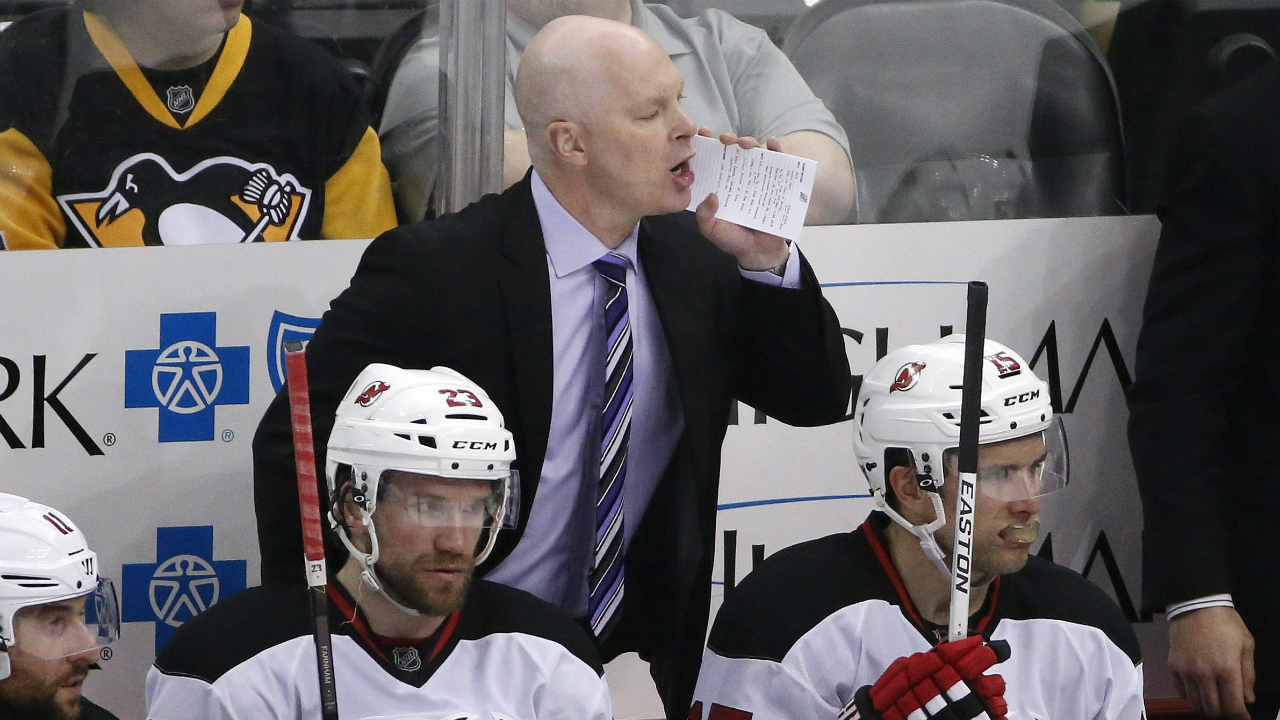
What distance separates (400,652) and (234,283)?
38.9 inches

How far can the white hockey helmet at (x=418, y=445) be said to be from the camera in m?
2.21

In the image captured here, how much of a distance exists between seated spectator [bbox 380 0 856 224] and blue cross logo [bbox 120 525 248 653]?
2.35ft

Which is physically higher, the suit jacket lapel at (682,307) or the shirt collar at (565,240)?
the shirt collar at (565,240)

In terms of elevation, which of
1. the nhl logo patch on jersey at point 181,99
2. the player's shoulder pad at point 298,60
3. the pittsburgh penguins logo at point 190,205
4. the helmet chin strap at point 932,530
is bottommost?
the helmet chin strap at point 932,530

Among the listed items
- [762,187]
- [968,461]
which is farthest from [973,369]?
[762,187]

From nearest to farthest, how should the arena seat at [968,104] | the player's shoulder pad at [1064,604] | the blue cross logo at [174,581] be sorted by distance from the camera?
the player's shoulder pad at [1064,604] < the blue cross logo at [174,581] < the arena seat at [968,104]

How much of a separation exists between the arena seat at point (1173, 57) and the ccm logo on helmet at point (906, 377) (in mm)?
1135

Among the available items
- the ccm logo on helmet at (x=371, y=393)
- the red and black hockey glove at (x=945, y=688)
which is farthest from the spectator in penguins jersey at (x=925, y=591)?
the ccm logo on helmet at (x=371, y=393)

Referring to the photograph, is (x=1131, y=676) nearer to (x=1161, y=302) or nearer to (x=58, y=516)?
(x=1161, y=302)

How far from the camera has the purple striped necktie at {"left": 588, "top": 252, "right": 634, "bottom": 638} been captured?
2605 mm

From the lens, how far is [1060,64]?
3.44 meters

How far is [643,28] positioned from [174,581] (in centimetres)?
136

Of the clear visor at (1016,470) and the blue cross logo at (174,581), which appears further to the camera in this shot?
the blue cross logo at (174,581)

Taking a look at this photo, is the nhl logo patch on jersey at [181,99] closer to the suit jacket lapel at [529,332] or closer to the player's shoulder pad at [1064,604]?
the suit jacket lapel at [529,332]
